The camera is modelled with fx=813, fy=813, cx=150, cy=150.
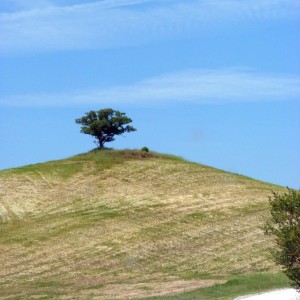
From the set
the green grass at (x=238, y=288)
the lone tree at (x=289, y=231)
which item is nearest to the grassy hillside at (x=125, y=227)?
the green grass at (x=238, y=288)

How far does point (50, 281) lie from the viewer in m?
42.2

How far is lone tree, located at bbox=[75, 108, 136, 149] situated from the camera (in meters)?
69.1

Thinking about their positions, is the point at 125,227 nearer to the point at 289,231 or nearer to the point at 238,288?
the point at 238,288

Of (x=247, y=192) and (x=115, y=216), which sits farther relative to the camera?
(x=247, y=192)

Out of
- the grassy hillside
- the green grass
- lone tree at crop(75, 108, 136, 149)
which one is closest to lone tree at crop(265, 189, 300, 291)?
the green grass

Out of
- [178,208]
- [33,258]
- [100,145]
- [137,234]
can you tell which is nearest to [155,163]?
[100,145]

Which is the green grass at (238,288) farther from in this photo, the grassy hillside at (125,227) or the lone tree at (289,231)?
the lone tree at (289,231)

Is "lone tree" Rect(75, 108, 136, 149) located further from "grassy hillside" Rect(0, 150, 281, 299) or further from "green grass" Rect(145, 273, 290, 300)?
"green grass" Rect(145, 273, 290, 300)

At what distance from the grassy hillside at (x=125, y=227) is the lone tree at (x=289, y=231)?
12719 millimetres

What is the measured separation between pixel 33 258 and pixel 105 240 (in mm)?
5158

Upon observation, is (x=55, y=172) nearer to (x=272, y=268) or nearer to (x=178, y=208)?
(x=178, y=208)

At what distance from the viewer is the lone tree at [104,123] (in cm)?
6912

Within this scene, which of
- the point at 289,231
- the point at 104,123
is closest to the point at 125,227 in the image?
the point at 104,123

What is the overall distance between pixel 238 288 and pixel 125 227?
21.5 meters
